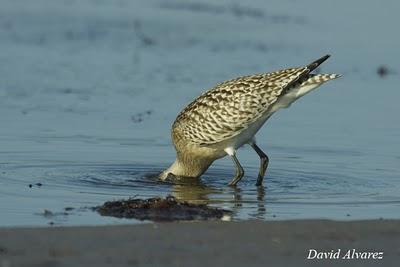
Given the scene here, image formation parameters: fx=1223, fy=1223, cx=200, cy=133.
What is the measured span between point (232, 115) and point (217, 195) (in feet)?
3.22

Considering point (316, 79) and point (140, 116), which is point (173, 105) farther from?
point (316, 79)

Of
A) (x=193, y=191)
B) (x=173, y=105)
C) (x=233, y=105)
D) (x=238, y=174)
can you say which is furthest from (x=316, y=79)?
(x=173, y=105)

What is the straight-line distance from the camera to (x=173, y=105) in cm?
1507

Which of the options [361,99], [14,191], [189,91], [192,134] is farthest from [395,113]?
[14,191]

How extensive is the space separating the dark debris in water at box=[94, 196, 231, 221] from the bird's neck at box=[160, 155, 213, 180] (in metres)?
2.38

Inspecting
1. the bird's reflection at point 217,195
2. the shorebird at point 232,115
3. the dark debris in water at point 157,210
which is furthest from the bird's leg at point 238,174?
the dark debris in water at point 157,210

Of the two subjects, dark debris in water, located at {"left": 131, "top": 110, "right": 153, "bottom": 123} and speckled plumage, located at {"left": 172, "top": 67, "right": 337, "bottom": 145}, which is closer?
speckled plumage, located at {"left": 172, "top": 67, "right": 337, "bottom": 145}

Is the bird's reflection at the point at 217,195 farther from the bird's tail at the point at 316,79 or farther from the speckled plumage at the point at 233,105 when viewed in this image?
the bird's tail at the point at 316,79

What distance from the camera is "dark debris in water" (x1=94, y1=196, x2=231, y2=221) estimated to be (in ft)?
30.0

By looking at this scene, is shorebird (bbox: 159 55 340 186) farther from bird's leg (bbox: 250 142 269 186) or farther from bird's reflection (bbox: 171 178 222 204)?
bird's reflection (bbox: 171 178 222 204)

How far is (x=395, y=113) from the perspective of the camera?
591 inches

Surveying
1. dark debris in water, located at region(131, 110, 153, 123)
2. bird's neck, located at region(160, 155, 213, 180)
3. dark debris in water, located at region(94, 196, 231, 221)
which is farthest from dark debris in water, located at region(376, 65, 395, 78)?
dark debris in water, located at region(94, 196, 231, 221)

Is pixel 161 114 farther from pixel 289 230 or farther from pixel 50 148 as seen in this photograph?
pixel 289 230

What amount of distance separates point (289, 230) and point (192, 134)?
358cm
